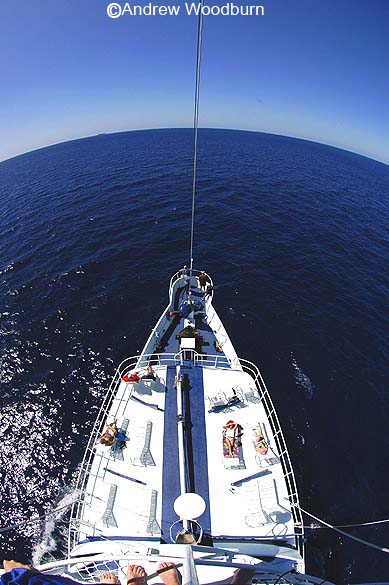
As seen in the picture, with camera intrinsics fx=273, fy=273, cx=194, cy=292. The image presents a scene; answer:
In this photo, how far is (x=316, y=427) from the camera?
2350 cm

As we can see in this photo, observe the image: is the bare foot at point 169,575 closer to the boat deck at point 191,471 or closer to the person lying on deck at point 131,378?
the boat deck at point 191,471

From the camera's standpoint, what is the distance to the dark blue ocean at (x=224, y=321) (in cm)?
1981

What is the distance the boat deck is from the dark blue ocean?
20.5ft

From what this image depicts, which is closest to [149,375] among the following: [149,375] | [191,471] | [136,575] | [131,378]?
[149,375]

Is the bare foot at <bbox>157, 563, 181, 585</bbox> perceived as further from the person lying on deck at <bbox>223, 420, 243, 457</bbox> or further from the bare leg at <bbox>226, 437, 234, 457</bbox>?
the person lying on deck at <bbox>223, 420, 243, 457</bbox>

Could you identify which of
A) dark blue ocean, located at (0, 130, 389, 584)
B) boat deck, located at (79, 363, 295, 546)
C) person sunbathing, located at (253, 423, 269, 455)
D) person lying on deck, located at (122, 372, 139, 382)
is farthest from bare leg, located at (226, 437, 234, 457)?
dark blue ocean, located at (0, 130, 389, 584)

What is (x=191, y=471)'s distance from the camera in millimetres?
16141

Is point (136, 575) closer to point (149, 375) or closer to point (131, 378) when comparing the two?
point (131, 378)

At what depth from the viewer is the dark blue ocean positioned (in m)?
19.8

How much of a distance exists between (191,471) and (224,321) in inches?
740

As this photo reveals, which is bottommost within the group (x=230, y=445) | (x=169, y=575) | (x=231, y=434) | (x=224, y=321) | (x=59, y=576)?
(x=169, y=575)

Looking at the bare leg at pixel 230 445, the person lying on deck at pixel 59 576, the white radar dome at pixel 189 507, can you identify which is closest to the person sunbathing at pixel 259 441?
the bare leg at pixel 230 445

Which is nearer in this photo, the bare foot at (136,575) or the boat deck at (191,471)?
the bare foot at (136,575)

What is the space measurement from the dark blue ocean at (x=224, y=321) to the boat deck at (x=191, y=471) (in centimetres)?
624
